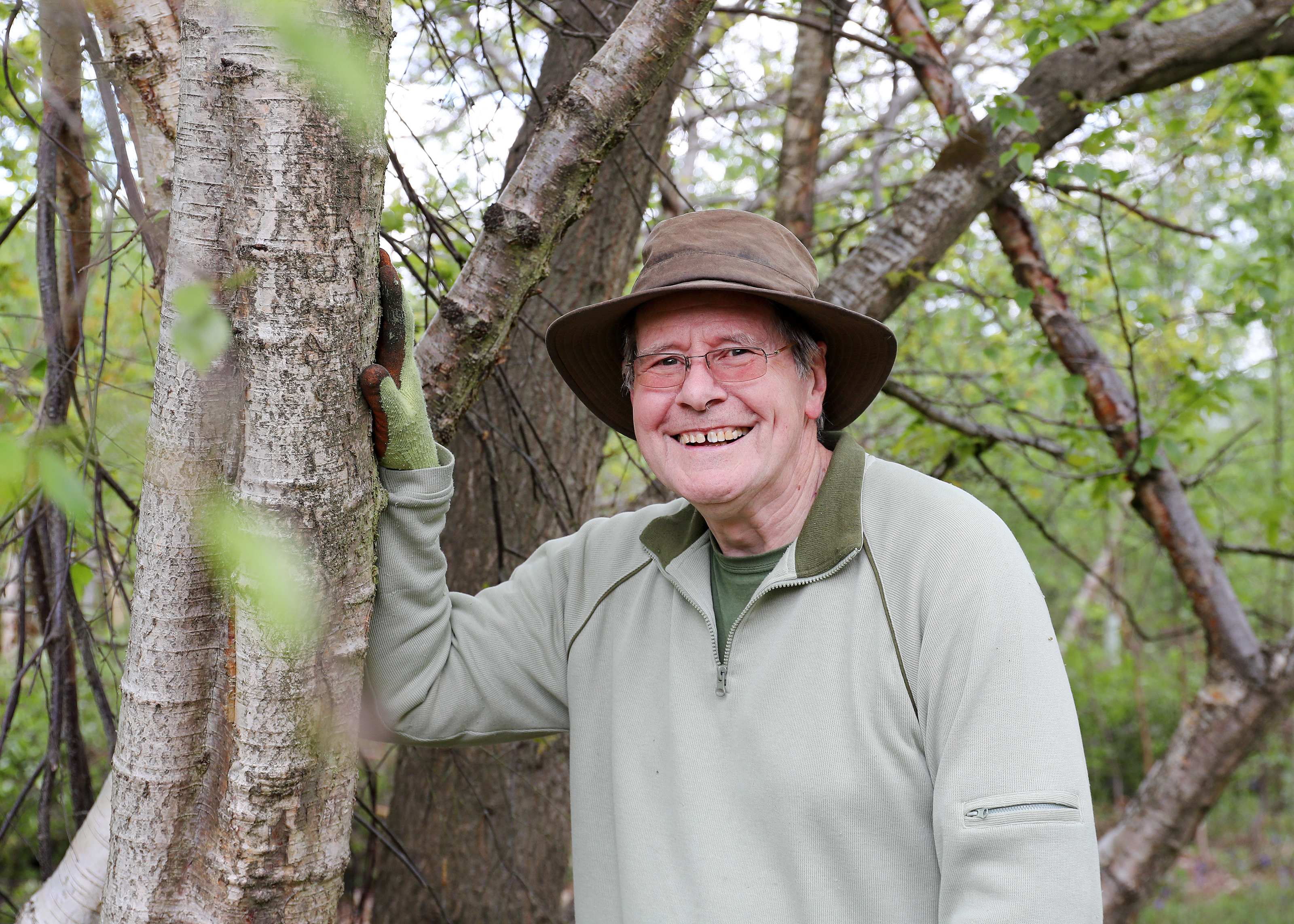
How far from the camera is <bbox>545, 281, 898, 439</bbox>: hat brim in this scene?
1.81 metres

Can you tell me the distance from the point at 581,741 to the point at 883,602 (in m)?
0.71

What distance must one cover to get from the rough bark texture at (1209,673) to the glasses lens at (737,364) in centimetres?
248

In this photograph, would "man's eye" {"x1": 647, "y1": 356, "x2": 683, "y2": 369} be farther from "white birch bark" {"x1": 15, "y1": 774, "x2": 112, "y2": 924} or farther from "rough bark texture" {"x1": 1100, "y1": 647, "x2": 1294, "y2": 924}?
"rough bark texture" {"x1": 1100, "y1": 647, "x2": 1294, "y2": 924}

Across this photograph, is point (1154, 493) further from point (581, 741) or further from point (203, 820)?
point (203, 820)

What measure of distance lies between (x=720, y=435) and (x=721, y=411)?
0.14 ft

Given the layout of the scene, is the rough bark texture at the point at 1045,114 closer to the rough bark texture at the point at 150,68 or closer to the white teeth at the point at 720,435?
the white teeth at the point at 720,435

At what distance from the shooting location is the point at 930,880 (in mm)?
1515

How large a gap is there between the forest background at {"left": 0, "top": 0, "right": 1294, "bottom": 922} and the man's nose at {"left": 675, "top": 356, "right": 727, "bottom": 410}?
0.47m

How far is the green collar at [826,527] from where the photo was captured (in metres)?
1.68

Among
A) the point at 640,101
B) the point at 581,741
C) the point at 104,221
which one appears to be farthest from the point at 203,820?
the point at 640,101

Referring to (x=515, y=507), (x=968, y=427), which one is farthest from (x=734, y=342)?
(x=968, y=427)

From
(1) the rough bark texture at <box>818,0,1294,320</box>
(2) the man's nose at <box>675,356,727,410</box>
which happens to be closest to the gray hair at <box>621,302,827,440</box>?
(2) the man's nose at <box>675,356,727,410</box>

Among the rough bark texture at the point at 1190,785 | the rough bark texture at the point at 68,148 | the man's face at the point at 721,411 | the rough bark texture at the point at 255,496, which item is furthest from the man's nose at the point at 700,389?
the rough bark texture at the point at 1190,785

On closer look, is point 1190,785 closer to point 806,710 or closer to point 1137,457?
point 1137,457
